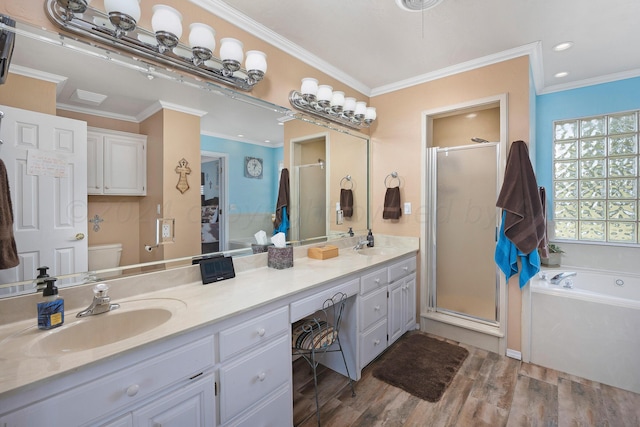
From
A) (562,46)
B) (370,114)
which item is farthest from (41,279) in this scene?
(562,46)

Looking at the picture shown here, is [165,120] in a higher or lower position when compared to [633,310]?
higher

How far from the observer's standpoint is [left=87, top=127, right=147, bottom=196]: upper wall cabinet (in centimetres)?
124

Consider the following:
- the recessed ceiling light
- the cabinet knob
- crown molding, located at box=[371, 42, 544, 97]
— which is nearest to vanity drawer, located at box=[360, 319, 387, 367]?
the cabinet knob

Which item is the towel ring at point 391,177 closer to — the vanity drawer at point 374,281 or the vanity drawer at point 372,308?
the vanity drawer at point 374,281

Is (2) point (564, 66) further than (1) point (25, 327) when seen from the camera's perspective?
Yes

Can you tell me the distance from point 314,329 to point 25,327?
1.33 meters

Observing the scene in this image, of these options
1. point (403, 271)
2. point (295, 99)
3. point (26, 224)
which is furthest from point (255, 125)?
point (403, 271)

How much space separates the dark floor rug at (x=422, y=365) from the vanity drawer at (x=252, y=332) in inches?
44.2

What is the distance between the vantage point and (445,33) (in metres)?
2.06

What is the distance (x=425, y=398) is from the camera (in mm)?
1834

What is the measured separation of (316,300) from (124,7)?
170 centimetres

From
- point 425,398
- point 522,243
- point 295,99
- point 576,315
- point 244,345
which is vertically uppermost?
point 295,99

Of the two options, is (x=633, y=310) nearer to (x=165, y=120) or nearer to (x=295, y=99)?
(x=295, y=99)

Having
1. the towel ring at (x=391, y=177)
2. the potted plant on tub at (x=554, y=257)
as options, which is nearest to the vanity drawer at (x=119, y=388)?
the towel ring at (x=391, y=177)
